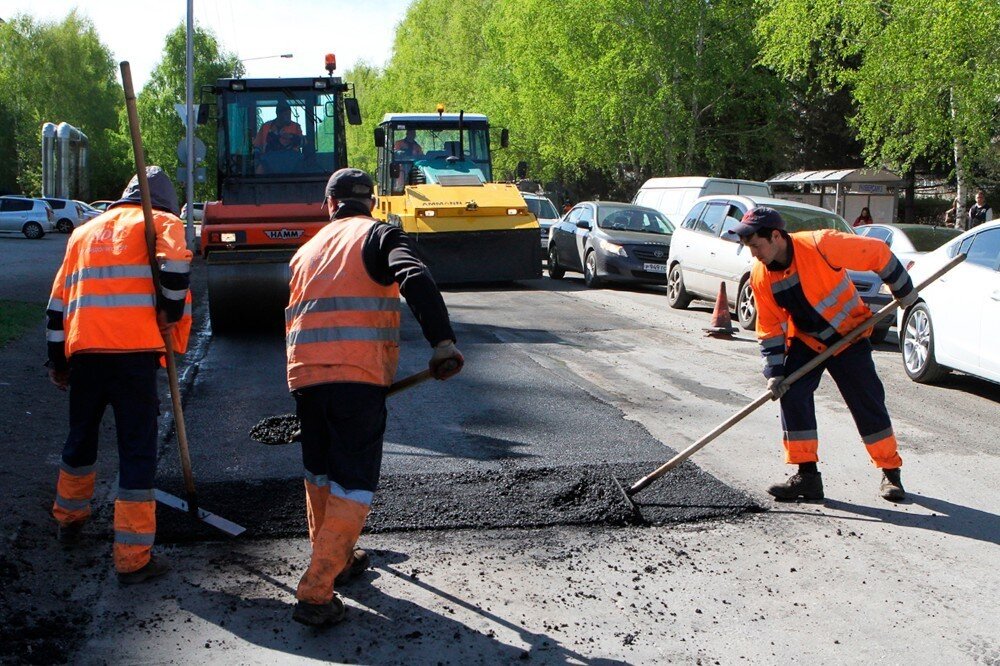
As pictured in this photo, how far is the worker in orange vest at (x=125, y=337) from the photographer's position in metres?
4.79

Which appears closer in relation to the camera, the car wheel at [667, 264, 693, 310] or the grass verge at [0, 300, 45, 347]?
the grass verge at [0, 300, 45, 347]

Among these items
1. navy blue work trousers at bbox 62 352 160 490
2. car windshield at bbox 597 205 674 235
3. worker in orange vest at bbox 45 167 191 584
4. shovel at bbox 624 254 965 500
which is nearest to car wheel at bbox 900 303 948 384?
shovel at bbox 624 254 965 500

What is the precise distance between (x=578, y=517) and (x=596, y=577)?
2.71 feet

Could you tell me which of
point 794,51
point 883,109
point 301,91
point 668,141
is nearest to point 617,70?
point 668,141

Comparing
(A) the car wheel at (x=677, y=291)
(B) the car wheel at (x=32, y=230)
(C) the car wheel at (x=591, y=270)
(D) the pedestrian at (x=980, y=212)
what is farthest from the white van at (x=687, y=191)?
(B) the car wheel at (x=32, y=230)

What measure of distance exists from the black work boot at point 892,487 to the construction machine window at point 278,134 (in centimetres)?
908

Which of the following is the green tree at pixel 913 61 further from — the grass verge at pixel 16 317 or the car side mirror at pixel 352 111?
the grass verge at pixel 16 317

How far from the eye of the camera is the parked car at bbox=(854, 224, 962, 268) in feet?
47.6

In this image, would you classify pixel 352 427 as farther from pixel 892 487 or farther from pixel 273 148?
pixel 273 148

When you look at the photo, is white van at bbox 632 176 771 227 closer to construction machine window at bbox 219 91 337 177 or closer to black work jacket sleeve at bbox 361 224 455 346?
construction machine window at bbox 219 91 337 177

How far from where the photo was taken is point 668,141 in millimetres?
36844

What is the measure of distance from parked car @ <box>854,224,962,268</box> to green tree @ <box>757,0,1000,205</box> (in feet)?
19.1

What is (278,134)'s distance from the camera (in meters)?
13.9

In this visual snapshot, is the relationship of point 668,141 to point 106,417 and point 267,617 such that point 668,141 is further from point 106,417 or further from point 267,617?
point 267,617
